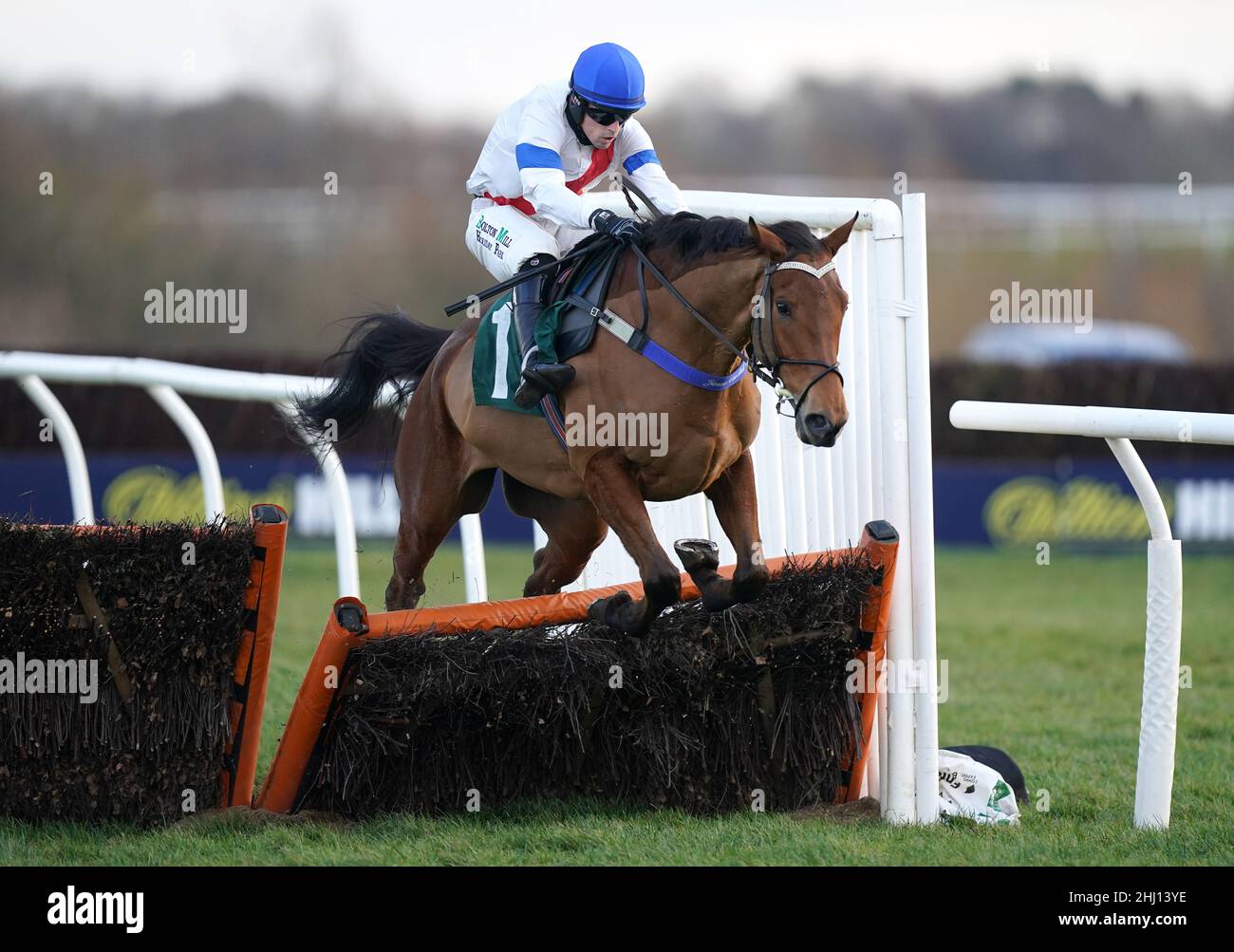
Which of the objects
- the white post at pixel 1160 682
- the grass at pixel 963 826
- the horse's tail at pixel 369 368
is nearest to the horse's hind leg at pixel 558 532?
the grass at pixel 963 826

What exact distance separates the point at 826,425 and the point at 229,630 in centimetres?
196

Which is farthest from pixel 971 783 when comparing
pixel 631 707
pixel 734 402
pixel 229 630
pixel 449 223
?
pixel 449 223

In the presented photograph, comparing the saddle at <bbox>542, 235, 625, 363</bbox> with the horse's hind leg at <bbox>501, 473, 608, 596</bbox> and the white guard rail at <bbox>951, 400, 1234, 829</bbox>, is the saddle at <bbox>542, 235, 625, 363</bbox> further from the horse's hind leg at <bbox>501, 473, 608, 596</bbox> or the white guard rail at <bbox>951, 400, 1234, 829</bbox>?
the white guard rail at <bbox>951, 400, 1234, 829</bbox>

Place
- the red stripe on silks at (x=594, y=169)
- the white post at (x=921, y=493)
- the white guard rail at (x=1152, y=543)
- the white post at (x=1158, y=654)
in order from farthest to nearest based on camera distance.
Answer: the red stripe on silks at (x=594, y=169) < the white post at (x=921, y=493) < the white post at (x=1158, y=654) < the white guard rail at (x=1152, y=543)

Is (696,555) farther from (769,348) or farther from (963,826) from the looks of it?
(963,826)

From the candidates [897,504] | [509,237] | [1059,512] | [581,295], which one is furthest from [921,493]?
[1059,512]

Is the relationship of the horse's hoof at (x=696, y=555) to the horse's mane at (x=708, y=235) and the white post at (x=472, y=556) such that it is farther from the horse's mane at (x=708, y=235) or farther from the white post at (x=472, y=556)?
the white post at (x=472, y=556)

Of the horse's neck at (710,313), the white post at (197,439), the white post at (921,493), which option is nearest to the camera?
the horse's neck at (710,313)

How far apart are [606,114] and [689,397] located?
1041 millimetres

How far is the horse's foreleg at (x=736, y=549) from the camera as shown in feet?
14.5

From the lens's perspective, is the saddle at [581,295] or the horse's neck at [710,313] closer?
the horse's neck at [710,313]

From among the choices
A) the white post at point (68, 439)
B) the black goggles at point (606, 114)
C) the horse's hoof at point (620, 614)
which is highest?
the black goggles at point (606, 114)

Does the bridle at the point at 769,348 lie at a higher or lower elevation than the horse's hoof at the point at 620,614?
higher

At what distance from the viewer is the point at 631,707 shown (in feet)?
15.2
